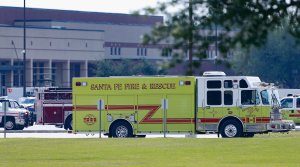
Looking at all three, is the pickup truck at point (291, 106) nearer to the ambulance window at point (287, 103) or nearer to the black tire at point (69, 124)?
the ambulance window at point (287, 103)

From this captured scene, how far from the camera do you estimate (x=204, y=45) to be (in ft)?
46.2

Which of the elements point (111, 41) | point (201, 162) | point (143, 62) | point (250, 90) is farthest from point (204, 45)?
point (111, 41)

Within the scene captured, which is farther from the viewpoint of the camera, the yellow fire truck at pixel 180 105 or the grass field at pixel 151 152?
the yellow fire truck at pixel 180 105

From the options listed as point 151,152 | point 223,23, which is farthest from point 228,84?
point 223,23

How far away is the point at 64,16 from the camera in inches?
4577

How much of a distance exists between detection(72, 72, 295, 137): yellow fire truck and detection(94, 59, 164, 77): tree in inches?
2193

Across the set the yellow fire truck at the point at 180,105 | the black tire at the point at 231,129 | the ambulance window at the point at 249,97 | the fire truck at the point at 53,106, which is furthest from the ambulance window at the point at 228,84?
the fire truck at the point at 53,106

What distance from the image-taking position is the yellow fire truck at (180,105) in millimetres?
41656

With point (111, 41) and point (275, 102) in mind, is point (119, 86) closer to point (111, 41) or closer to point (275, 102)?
point (275, 102)

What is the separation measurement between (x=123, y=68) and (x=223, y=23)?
87480 millimetres

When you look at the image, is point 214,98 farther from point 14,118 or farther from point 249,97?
point 14,118

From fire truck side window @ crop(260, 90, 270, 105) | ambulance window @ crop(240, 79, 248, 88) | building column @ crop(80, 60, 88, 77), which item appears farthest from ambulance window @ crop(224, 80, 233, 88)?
building column @ crop(80, 60, 88, 77)

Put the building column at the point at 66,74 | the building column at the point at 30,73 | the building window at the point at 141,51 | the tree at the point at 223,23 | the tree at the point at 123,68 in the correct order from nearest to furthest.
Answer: the tree at the point at 223,23, the tree at the point at 123,68, the building column at the point at 30,73, the building column at the point at 66,74, the building window at the point at 141,51

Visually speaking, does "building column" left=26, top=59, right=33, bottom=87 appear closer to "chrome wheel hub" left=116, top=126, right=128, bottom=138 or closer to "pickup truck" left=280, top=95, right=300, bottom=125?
"pickup truck" left=280, top=95, right=300, bottom=125
